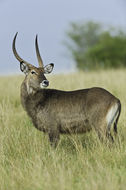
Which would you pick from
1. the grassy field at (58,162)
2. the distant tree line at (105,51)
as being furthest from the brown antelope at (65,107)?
the distant tree line at (105,51)

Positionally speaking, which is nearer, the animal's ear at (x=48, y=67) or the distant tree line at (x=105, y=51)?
the animal's ear at (x=48, y=67)

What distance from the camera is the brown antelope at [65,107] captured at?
524 cm

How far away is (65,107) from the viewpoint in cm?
557

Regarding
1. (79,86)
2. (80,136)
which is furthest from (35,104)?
(79,86)

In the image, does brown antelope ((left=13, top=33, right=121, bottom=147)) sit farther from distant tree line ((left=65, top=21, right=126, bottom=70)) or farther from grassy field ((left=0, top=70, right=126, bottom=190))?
distant tree line ((left=65, top=21, right=126, bottom=70))

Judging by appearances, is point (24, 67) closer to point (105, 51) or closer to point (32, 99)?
point (32, 99)

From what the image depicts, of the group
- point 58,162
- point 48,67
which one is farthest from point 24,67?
point 58,162

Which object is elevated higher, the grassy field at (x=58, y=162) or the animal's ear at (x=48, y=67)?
the animal's ear at (x=48, y=67)

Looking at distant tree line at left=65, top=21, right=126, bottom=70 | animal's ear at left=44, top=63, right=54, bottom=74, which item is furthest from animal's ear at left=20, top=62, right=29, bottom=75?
distant tree line at left=65, top=21, right=126, bottom=70

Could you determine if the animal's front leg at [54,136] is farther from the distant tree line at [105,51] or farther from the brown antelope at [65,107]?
the distant tree line at [105,51]

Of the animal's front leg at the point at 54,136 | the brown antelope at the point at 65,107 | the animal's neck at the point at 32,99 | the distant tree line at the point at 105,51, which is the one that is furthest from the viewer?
the distant tree line at the point at 105,51

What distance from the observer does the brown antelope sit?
206 inches

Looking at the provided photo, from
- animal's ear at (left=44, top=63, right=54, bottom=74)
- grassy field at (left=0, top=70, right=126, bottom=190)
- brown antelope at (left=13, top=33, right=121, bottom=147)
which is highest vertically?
animal's ear at (left=44, top=63, right=54, bottom=74)

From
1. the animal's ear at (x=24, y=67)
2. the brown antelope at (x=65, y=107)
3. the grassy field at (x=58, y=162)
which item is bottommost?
the grassy field at (x=58, y=162)
